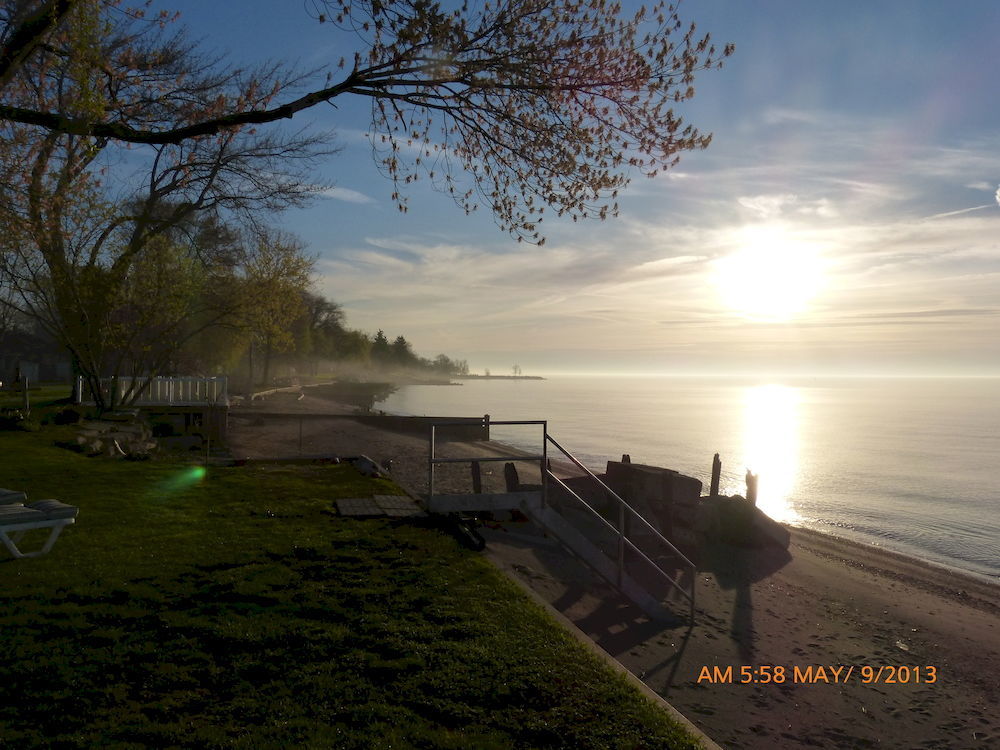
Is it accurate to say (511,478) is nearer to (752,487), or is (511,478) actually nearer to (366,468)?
(366,468)

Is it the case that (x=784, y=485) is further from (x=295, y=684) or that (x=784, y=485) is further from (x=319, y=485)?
(x=295, y=684)

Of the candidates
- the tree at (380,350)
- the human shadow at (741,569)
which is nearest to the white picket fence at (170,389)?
the human shadow at (741,569)

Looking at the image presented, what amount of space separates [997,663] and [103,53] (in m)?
20.0

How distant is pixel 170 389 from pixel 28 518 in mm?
19188

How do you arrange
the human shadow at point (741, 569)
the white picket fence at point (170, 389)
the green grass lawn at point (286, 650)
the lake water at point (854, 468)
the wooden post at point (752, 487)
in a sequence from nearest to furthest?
the green grass lawn at point (286, 650) → the human shadow at point (741, 569) → the white picket fence at point (170, 389) → the wooden post at point (752, 487) → the lake water at point (854, 468)

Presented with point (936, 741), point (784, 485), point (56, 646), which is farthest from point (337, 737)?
point (784, 485)

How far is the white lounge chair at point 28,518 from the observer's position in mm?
7879

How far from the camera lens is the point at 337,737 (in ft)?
15.3

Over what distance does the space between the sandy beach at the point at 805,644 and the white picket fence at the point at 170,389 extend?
15997 mm

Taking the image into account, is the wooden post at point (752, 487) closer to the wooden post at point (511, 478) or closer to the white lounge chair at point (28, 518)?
the wooden post at point (511, 478)

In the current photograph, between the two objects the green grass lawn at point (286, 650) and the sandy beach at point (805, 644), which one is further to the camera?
the sandy beach at point (805, 644)
